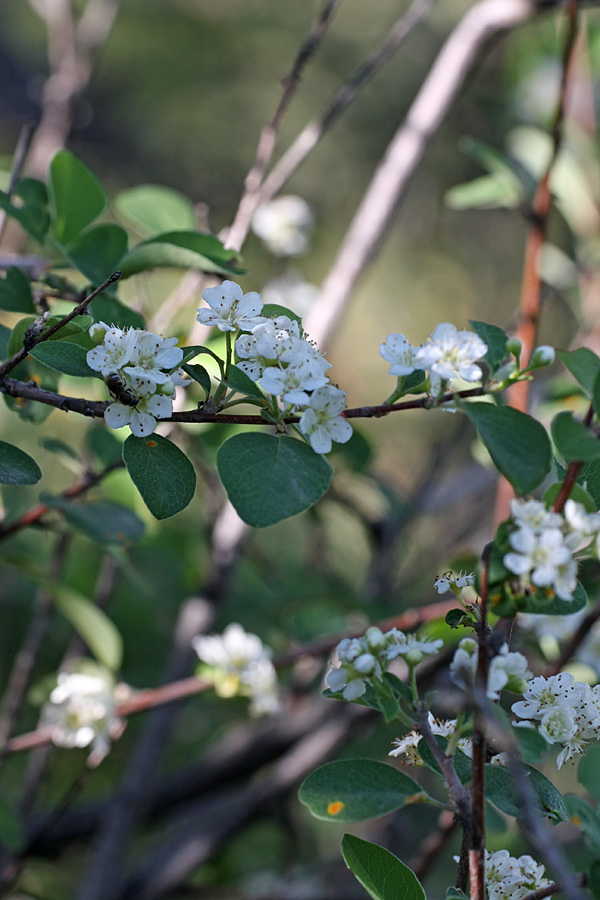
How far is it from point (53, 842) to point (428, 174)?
11.0 ft

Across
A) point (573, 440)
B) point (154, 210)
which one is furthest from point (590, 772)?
point (154, 210)

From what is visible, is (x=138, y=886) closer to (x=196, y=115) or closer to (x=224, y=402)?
(x=224, y=402)

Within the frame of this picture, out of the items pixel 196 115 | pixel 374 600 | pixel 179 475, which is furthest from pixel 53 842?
pixel 196 115

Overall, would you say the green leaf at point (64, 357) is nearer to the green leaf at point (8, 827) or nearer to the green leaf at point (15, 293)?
the green leaf at point (15, 293)

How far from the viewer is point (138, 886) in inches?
47.8

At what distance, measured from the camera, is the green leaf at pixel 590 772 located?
0.41 metres

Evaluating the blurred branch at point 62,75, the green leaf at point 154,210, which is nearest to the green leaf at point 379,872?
the green leaf at point 154,210

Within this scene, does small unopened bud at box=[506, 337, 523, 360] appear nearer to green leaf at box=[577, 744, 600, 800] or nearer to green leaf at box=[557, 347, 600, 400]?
green leaf at box=[557, 347, 600, 400]

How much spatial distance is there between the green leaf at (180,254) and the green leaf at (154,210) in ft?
0.69

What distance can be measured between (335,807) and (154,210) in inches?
27.4

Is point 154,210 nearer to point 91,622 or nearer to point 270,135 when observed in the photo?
point 270,135

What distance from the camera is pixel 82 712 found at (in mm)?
988

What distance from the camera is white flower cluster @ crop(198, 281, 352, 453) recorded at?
0.47 meters

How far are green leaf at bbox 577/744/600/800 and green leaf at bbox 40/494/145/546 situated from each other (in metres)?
0.47
